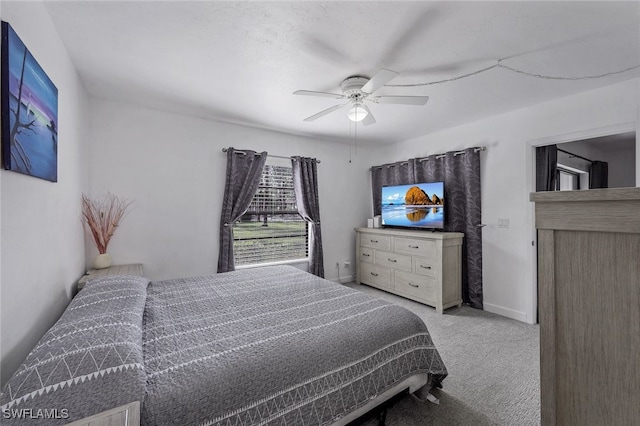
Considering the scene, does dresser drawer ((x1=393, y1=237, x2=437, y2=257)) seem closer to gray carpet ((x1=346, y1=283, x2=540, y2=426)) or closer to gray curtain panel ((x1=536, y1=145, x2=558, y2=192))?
gray carpet ((x1=346, y1=283, x2=540, y2=426))

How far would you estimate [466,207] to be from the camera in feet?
12.1

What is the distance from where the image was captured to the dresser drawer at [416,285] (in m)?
3.54

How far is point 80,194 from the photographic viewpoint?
2537 millimetres

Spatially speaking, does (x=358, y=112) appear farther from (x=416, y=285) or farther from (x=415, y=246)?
(x=416, y=285)

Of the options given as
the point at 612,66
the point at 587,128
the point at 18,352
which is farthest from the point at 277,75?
the point at 587,128

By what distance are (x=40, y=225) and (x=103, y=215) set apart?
1549 millimetres

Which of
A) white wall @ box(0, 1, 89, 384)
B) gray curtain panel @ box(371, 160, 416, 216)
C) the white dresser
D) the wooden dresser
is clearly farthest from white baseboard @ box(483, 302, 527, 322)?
white wall @ box(0, 1, 89, 384)

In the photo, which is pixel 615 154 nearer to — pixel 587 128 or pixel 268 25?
pixel 587 128

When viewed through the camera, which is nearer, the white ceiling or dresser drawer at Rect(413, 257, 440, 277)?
the white ceiling

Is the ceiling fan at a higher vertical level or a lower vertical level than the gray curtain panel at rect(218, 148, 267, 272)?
higher

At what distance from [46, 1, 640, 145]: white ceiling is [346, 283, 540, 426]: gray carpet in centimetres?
244

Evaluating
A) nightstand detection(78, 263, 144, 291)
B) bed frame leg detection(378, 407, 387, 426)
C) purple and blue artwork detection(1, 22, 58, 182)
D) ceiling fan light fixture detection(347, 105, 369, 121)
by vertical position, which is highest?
ceiling fan light fixture detection(347, 105, 369, 121)

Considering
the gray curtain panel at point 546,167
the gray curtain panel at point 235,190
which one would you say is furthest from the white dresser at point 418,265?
the gray curtain panel at point 235,190

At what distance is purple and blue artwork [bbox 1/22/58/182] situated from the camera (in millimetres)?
1129
